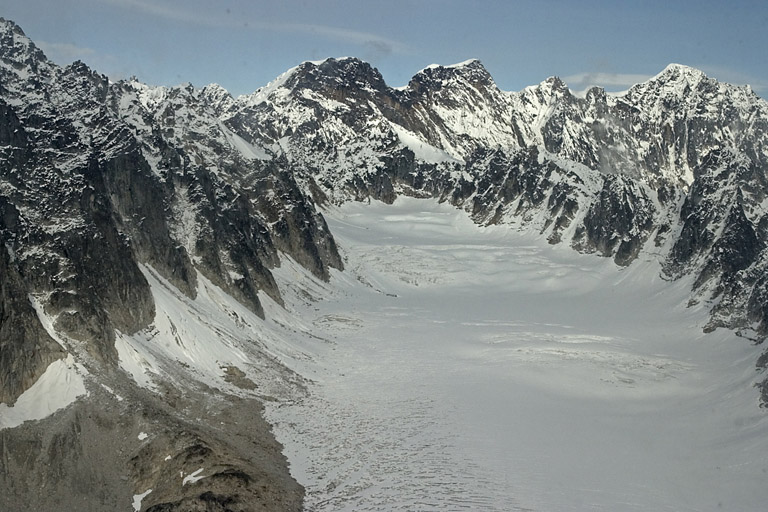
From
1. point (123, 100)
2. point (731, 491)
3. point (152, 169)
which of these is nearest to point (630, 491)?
point (731, 491)

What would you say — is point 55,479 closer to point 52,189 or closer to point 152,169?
point 52,189

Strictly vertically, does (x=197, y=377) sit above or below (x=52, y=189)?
below

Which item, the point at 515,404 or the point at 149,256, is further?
the point at 149,256

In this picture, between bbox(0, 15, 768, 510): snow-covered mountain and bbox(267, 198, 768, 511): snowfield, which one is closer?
bbox(0, 15, 768, 510): snow-covered mountain

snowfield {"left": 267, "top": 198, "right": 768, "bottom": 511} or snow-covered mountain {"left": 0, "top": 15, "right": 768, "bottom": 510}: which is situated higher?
snow-covered mountain {"left": 0, "top": 15, "right": 768, "bottom": 510}

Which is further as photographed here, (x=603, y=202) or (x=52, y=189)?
(x=603, y=202)

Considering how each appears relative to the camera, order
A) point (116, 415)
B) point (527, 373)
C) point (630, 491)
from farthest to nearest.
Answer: point (527, 373)
point (630, 491)
point (116, 415)

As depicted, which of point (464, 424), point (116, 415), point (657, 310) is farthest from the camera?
point (657, 310)

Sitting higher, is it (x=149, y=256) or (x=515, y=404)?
(x=149, y=256)
